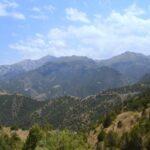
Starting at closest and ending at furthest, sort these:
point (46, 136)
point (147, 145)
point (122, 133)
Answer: point (147, 145), point (46, 136), point (122, 133)

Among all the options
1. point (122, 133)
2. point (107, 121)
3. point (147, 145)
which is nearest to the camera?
point (147, 145)

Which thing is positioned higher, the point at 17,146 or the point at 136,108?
the point at 136,108

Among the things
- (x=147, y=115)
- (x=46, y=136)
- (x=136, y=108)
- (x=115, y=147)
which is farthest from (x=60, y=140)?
(x=136, y=108)

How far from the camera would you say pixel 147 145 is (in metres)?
110

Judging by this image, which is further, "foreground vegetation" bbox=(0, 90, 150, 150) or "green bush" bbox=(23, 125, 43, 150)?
"green bush" bbox=(23, 125, 43, 150)

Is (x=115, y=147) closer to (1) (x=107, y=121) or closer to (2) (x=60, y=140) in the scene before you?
(2) (x=60, y=140)

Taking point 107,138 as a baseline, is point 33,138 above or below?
above

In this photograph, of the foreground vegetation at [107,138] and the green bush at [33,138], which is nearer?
the foreground vegetation at [107,138]

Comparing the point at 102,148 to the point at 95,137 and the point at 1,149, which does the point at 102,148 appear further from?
the point at 1,149

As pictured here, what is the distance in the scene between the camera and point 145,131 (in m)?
117

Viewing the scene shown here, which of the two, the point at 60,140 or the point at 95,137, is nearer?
the point at 60,140

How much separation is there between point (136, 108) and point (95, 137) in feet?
64.4

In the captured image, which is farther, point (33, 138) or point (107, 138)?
point (107, 138)

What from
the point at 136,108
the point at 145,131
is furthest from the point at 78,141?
the point at 136,108
